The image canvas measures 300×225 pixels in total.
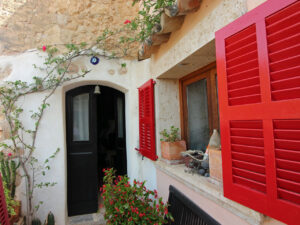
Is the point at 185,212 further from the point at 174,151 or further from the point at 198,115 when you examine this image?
the point at 198,115

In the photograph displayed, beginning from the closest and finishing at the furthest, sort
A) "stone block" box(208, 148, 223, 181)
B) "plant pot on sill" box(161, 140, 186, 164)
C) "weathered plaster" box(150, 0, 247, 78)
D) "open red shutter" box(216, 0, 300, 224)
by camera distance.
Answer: "open red shutter" box(216, 0, 300, 224) → "weathered plaster" box(150, 0, 247, 78) → "stone block" box(208, 148, 223, 181) → "plant pot on sill" box(161, 140, 186, 164)

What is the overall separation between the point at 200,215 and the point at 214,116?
1.02 m

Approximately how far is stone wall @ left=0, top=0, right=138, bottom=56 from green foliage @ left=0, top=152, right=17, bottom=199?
68.8 inches

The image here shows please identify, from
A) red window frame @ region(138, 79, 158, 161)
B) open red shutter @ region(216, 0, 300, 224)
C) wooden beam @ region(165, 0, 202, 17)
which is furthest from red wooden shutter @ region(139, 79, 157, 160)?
open red shutter @ region(216, 0, 300, 224)

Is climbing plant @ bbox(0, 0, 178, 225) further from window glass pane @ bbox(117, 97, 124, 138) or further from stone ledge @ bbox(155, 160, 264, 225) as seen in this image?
stone ledge @ bbox(155, 160, 264, 225)

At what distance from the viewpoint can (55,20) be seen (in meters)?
3.52

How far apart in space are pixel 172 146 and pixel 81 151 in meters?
2.01

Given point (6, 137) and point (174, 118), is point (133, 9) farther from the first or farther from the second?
point (6, 137)

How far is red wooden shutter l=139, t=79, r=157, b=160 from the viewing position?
300 centimetres

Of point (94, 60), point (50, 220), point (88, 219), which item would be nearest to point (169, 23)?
point (94, 60)

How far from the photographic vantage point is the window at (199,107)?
89.0 inches

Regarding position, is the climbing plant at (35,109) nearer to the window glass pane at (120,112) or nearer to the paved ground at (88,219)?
the paved ground at (88,219)

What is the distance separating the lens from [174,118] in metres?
2.95

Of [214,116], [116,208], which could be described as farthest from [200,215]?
[214,116]
